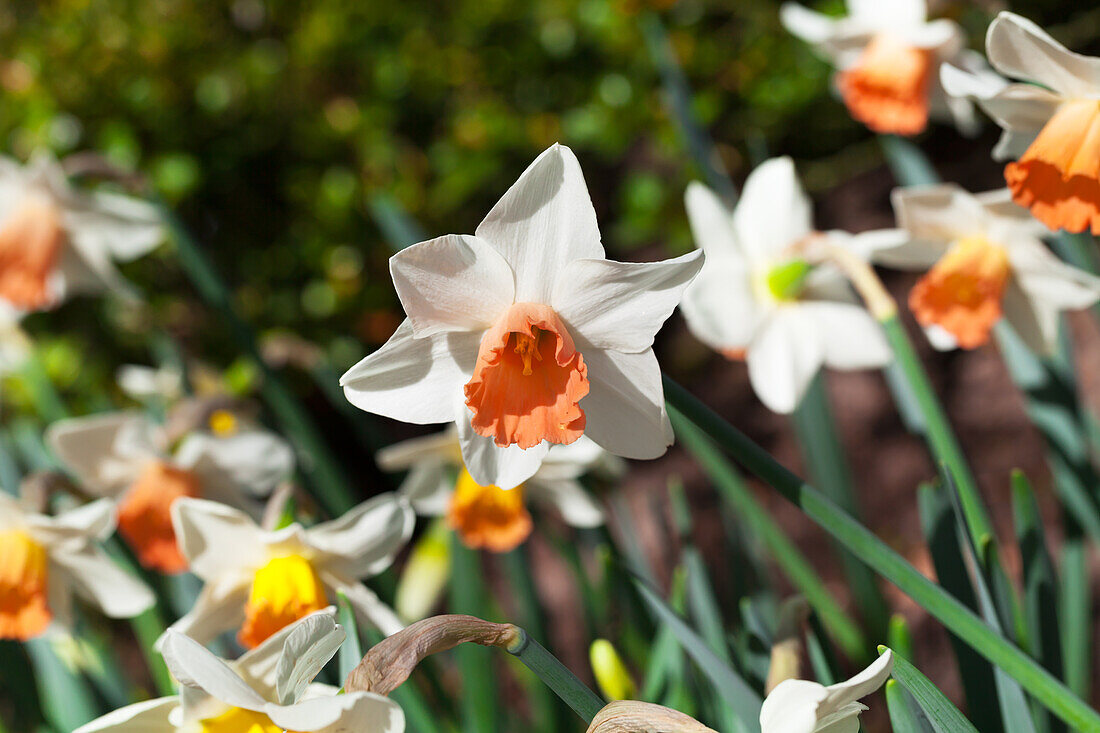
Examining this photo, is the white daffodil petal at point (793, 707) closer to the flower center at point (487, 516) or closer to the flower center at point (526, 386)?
the flower center at point (526, 386)

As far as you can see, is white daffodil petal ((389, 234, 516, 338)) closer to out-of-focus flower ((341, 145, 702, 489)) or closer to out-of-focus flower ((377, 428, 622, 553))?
out-of-focus flower ((341, 145, 702, 489))

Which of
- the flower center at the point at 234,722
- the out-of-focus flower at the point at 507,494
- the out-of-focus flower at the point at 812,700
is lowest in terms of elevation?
the out-of-focus flower at the point at 507,494

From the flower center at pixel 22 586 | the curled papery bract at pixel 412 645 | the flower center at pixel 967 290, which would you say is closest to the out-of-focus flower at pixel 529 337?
the curled papery bract at pixel 412 645

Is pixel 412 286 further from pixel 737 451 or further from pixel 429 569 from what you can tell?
pixel 429 569

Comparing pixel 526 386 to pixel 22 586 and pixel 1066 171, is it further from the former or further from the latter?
pixel 22 586

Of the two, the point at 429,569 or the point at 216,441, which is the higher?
the point at 216,441

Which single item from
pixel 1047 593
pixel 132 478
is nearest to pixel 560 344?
pixel 1047 593

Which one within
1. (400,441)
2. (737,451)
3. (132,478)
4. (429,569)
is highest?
(737,451)
